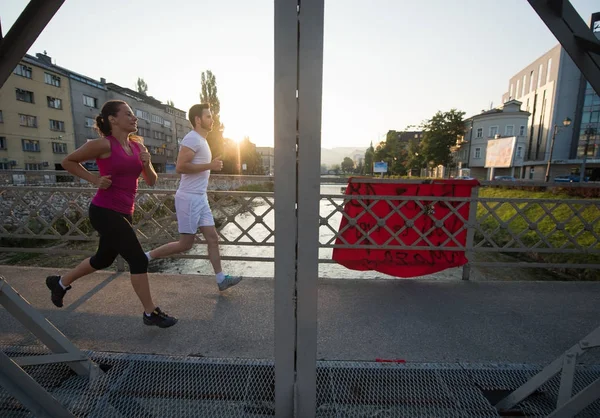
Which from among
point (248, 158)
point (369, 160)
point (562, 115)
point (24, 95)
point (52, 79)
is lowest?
point (248, 158)

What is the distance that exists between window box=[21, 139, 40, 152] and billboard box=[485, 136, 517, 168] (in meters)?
46.3

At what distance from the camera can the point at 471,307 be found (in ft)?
10.0

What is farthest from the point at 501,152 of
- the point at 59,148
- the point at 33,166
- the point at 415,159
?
the point at 59,148

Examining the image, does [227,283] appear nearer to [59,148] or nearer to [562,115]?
[59,148]

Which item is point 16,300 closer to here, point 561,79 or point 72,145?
point 72,145

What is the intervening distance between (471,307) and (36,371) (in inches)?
149

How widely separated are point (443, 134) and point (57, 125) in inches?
2182

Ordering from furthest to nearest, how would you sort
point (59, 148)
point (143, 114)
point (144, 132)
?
1. point (144, 132)
2. point (143, 114)
3. point (59, 148)

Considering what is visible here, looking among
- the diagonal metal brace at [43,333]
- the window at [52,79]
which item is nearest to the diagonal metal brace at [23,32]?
the diagonal metal brace at [43,333]

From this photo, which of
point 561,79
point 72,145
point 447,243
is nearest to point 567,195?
point 447,243

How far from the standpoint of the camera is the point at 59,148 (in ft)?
109

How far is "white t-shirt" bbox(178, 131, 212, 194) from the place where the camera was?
9.49ft

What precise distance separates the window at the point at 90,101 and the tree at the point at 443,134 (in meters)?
51.3

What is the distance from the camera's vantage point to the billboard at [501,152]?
24203mm
